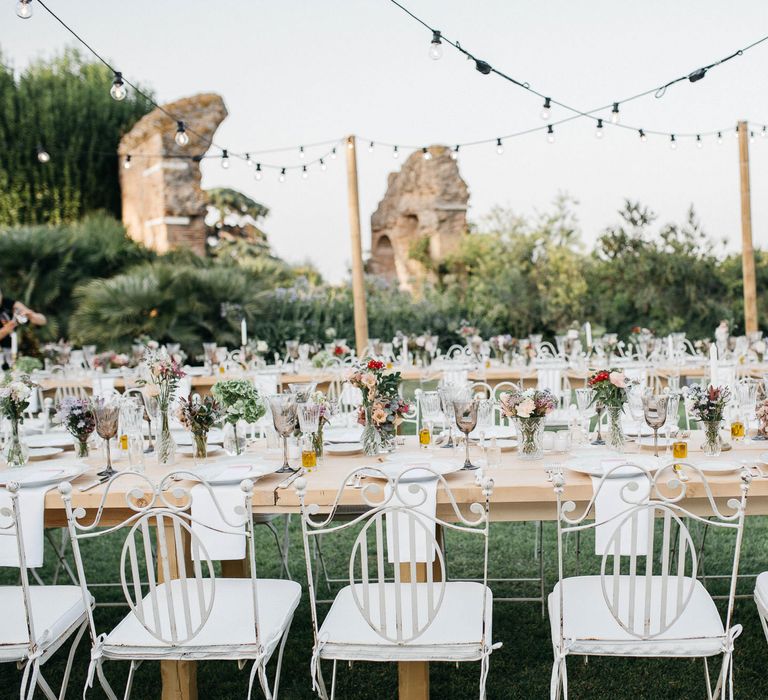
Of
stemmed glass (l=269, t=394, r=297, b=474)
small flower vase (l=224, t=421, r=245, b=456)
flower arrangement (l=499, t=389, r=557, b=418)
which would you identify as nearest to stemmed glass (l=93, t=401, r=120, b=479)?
small flower vase (l=224, t=421, r=245, b=456)

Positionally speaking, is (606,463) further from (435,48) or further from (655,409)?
(435,48)

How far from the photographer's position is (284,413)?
10.6 feet

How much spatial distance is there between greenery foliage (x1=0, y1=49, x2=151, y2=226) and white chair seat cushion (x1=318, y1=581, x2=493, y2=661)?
51.6 ft

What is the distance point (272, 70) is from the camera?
17516mm

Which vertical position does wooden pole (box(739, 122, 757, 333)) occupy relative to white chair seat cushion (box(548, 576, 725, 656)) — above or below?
above

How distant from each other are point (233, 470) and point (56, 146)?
16.3 metres

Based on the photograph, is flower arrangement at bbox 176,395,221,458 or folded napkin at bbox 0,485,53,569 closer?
folded napkin at bbox 0,485,53,569

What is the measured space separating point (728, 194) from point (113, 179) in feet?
41.5

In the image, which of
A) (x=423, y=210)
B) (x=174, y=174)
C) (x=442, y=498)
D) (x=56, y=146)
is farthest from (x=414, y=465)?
(x=423, y=210)

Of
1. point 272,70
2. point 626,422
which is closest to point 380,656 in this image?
point 626,422

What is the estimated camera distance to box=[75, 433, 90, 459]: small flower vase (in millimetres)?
3634

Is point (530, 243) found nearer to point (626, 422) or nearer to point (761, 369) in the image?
point (761, 369)

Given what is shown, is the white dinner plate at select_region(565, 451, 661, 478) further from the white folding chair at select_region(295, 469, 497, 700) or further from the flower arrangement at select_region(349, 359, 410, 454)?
the flower arrangement at select_region(349, 359, 410, 454)

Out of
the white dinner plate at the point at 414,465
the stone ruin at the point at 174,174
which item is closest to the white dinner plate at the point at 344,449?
the white dinner plate at the point at 414,465
